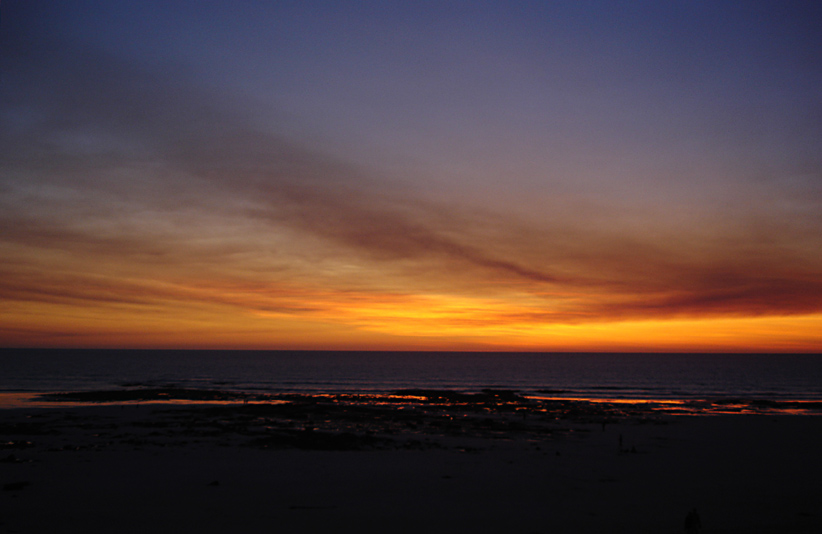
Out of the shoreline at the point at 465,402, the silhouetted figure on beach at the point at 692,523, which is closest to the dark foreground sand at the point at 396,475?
the silhouetted figure on beach at the point at 692,523

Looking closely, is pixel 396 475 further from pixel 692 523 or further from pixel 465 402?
pixel 465 402

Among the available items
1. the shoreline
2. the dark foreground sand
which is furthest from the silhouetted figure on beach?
the shoreline

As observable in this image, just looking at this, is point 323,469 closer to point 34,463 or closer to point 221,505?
point 221,505

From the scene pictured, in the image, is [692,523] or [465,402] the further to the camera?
[465,402]

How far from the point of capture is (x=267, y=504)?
19.1 m

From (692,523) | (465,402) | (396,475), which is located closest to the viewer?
(692,523)

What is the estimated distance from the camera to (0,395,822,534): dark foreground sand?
1770cm

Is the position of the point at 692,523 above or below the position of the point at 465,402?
above

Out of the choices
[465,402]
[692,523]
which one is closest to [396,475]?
[692,523]

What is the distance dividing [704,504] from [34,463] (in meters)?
31.5

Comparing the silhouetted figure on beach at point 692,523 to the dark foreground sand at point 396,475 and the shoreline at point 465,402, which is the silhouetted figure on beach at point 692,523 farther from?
the shoreline at point 465,402

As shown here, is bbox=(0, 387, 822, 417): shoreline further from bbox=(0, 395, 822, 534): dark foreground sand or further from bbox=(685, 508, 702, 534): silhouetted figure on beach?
bbox=(685, 508, 702, 534): silhouetted figure on beach

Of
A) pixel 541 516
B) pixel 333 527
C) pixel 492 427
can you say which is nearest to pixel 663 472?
pixel 541 516

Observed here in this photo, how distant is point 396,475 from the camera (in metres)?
24.0
